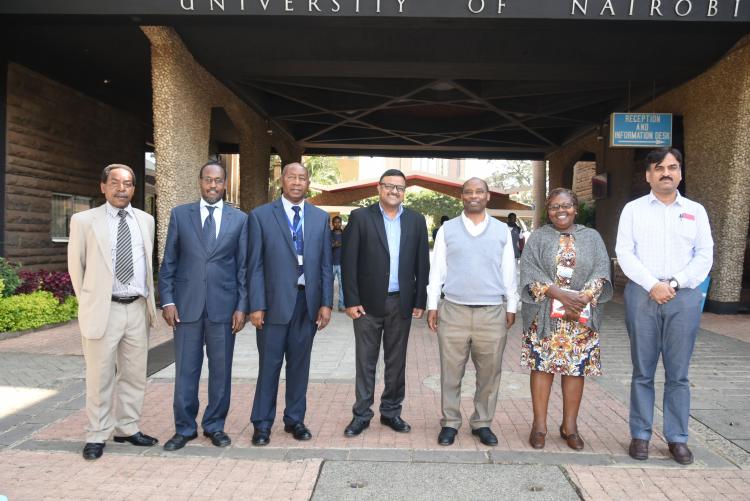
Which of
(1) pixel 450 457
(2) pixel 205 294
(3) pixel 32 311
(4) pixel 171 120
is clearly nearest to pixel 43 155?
(4) pixel 171 120

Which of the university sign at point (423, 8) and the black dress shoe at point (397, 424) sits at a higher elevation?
the university sign at point (423, 8)

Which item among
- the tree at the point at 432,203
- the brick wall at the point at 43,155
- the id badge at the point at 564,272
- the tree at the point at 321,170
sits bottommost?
the id badge at the point at 564,272

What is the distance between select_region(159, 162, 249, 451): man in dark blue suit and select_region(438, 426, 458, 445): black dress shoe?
142 centimetres

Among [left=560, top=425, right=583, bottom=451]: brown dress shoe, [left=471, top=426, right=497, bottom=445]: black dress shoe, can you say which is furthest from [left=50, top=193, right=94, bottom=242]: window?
[left=560, top=425, right=583, bottom=451]: brown dress shoe

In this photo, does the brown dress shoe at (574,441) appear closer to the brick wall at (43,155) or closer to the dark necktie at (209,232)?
the dark necktie at (209,232)

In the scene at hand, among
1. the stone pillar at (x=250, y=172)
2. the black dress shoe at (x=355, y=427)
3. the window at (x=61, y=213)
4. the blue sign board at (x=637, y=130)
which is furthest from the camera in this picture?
the stone pillar at (x=250, y=172)

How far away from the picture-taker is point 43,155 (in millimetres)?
10953

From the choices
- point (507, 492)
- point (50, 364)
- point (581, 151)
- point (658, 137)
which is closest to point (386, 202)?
point (507, 492)

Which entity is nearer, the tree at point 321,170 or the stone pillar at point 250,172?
the stone pillar at point 250,172

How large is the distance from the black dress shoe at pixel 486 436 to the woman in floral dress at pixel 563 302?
262mm

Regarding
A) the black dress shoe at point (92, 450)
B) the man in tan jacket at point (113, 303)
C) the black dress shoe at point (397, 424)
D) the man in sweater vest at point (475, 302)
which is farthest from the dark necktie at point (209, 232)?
the black dress shoe at point (397, 424)

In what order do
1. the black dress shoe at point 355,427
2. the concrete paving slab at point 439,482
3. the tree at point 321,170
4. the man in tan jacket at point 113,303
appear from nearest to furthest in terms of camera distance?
1. the concrete paving slab at point 439,482
2. the man in tan jacket at point 113,303
3. the black dress shoe at point 355,427
4. the tree at point 321,170

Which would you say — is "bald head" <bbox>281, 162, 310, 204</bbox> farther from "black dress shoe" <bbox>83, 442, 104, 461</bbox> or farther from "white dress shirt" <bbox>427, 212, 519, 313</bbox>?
"black dress shoe" <bbox>83, 442, 104, 461</bbox>

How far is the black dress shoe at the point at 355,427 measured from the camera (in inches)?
160
